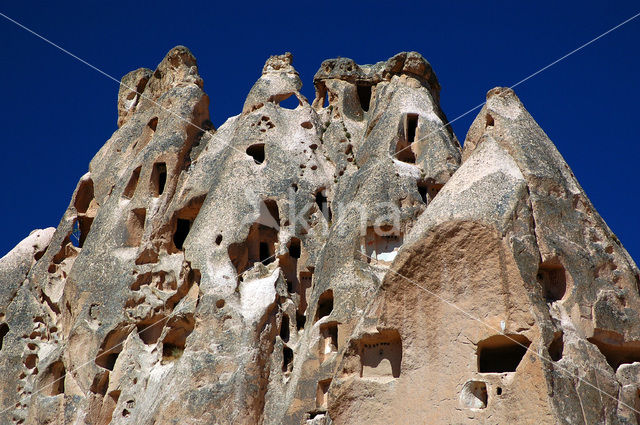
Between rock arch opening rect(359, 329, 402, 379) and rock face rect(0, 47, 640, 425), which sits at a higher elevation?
rock face rect(0, 47, 640, 425)

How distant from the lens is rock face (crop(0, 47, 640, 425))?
13711mm

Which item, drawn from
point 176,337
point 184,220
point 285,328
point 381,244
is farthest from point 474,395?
point 184,220

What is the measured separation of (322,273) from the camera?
695 inches

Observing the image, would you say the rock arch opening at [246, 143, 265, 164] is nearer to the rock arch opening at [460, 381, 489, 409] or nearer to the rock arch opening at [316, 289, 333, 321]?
the rock arch opening at [316, 289, 333, 321]

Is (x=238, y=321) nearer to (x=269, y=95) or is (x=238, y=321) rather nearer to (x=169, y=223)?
(x=169, y=223)

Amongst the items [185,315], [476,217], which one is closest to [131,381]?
[185,315]

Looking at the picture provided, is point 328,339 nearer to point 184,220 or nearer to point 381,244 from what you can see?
point 381,244

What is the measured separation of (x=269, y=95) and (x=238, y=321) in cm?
561

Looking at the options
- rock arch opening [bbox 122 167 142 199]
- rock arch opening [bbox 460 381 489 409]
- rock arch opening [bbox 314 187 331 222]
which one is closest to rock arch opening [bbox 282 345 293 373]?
rock arch opening [bbox 314 187 331 222]

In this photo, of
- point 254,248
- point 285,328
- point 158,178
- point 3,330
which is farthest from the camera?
point 3,330

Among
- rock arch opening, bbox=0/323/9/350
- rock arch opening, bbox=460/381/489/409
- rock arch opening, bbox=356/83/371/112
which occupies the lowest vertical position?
rock arch opening, bbox=460/381/489/409

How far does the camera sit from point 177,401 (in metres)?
17.2

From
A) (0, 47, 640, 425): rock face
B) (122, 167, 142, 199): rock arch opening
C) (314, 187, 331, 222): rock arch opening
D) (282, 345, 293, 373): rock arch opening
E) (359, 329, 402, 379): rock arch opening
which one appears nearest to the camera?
(0, 47, 640, 425): rock face

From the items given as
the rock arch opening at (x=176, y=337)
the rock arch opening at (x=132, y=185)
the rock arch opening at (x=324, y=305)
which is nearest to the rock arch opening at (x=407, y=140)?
the rock arch opening at (x=324, y=305)
